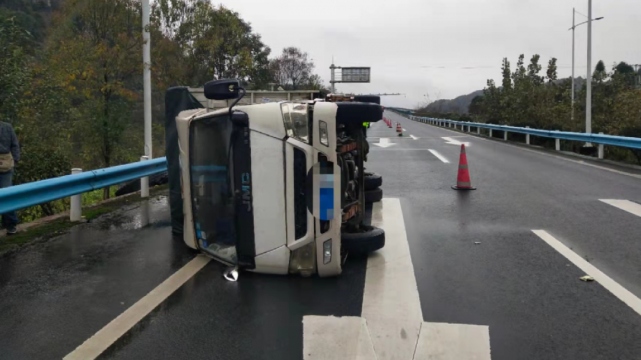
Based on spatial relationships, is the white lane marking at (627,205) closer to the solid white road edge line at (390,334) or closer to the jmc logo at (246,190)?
the solid white road edge line at (390,334)

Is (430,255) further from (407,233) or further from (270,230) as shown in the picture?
(270,230)

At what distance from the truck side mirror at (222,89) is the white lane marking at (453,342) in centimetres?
273

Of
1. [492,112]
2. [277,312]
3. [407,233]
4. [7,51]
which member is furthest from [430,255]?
[492,112]

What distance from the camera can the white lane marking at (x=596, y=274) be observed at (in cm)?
461

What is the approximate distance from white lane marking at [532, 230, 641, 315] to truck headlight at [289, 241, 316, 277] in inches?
102

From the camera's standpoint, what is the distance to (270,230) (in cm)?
511

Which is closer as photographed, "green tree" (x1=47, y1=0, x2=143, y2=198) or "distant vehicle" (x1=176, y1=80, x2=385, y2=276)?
"distant vehicle" (x1=176, y1=80, x2=385, y2=276)

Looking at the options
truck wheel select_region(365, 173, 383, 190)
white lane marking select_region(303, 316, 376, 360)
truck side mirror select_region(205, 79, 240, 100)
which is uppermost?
truck side mirror select_region(205, 79, 240, 100)

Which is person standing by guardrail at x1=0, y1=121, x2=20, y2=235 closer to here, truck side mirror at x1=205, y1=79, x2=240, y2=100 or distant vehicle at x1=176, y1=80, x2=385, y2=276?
distant vehicle at x1=176, y1=80, x2=385, y2=276

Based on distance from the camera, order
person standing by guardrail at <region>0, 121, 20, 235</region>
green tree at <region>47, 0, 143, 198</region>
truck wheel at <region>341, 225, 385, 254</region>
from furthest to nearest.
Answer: green tree at <region>47, 0, 143, 198</region> → person standing by guardrail at <region>0, 121, 20, 235</region> → truck wheel at <region>341, 225, 385, 254</region>

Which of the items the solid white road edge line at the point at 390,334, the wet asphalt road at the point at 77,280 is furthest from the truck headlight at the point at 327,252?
the wet asphalt road at the point at 77,280

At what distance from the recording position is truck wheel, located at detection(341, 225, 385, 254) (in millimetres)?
5750

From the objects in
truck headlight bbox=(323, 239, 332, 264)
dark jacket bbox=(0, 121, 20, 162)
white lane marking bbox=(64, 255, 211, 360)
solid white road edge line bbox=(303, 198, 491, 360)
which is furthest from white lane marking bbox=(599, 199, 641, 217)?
dark jacket bbox=(0, 121, 20, 162)

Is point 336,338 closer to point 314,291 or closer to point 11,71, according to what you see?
point 314,291
